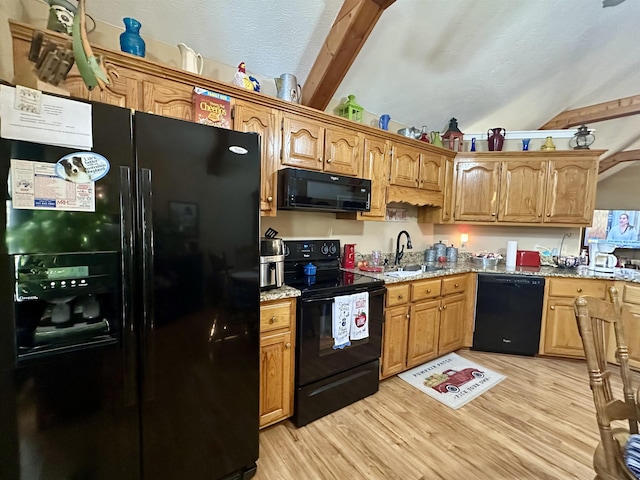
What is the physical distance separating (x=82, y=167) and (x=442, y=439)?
2.46m

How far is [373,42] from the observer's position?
7.72ft

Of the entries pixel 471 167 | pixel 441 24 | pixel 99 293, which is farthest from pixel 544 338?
pixel 99 293

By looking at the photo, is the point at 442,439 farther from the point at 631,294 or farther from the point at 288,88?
the point at 288,88

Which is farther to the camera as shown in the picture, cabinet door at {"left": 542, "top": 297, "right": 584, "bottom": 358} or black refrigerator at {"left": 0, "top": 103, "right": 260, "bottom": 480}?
cabinet door at {"left": 542, "top": 297, "right": 584, "bottom": 358}

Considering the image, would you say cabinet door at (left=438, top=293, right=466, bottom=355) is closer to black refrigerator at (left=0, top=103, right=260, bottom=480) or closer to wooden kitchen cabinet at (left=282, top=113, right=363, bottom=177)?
wooden kitchen cabinet at (left=282, top=113, right=363, bottom=177)

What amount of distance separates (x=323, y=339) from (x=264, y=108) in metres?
1.67

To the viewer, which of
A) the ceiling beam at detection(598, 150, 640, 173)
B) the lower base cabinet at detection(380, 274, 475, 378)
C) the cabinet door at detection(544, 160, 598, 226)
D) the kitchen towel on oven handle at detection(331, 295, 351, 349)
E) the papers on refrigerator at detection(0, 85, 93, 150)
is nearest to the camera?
the papers on refrigerator at detection(0, 85, 93, 150)

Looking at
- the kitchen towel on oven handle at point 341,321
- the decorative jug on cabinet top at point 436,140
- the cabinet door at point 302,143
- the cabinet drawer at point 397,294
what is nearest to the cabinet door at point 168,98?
the cabinet door at point 302,143

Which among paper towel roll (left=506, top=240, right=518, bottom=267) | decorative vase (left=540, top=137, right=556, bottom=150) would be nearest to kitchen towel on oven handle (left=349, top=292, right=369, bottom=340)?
paper towel roll (left=506, top=240, right=518, bottom=267)

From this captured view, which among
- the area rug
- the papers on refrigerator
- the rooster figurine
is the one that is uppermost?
the rooster figurine

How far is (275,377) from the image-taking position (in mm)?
1859

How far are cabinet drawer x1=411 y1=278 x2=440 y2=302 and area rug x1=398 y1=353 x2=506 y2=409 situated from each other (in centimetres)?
71

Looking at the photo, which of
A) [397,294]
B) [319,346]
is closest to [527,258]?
[397,294]

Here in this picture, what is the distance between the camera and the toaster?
11.3ft
